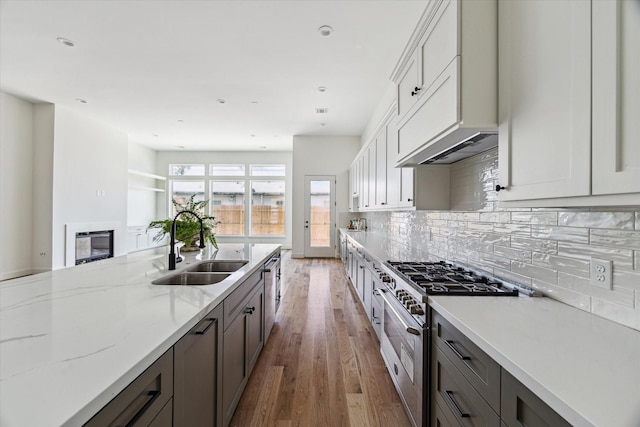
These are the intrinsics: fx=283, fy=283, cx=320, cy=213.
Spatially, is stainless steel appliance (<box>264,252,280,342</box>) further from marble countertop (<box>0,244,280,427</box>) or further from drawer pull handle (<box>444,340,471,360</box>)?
drawer pull handle (<box>444,340,471,360</box>)

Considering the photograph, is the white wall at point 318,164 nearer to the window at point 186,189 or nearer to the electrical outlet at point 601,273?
the window at point 186,189

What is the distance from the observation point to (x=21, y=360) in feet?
2.38

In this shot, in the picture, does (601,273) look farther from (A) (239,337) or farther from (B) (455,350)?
(A) (239,337)

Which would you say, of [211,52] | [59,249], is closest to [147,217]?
[59,249]

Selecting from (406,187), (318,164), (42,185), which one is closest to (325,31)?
(406,187)

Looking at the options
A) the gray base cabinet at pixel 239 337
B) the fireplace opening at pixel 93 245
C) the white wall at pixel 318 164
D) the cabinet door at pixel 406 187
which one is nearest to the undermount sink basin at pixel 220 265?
the gray base cabinet at pixel 239 337

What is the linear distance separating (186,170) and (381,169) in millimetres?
7696

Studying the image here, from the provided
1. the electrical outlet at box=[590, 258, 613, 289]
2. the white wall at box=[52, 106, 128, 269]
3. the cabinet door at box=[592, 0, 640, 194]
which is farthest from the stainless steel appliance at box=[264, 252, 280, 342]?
the white wall at box=[52, 106, 128, 269]

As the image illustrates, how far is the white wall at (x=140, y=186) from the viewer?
8.03 metres

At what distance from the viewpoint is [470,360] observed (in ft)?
3.44

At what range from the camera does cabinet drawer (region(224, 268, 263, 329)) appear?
4.83ft

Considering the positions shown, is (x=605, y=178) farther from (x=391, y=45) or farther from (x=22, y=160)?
(x=22, y=160)

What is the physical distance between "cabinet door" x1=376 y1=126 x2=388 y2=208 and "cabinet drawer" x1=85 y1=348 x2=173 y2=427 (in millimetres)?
2746

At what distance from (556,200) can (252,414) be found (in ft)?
6.46
